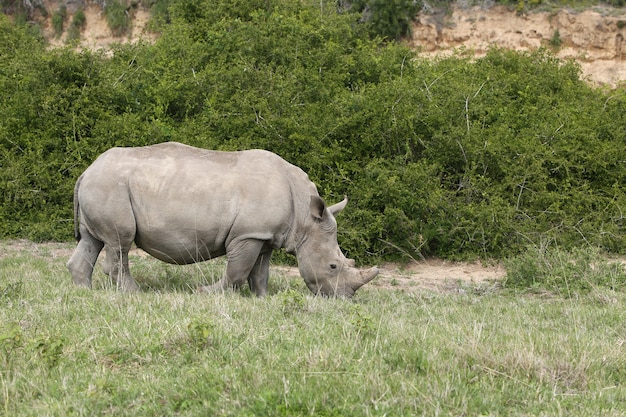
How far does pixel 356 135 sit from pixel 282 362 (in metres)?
9.85

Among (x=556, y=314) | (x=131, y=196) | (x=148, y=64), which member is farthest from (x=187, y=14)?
(x=556, y=314)

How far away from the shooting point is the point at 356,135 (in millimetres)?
14523

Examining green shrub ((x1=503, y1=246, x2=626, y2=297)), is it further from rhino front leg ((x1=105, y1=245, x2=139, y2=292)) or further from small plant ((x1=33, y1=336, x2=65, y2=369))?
small plant ((x1=33, y1=336, x2=65, y2=369))

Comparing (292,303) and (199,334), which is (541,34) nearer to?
(292,303)

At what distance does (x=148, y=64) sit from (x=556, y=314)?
1176cm

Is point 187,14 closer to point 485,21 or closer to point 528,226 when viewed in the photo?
point 485,21

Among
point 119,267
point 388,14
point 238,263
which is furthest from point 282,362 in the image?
point 388,14

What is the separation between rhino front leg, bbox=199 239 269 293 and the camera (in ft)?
27.9

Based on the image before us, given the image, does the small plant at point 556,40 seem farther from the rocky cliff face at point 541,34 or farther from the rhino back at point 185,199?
the rhino back at point 185,199

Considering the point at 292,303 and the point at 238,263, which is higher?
the point at 292,303

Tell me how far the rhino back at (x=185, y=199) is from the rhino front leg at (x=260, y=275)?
1.73 ft

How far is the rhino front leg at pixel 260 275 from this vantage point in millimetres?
9148

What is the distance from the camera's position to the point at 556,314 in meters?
8.16

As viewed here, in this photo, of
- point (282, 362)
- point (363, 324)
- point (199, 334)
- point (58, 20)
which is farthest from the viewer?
point (58, 20)
